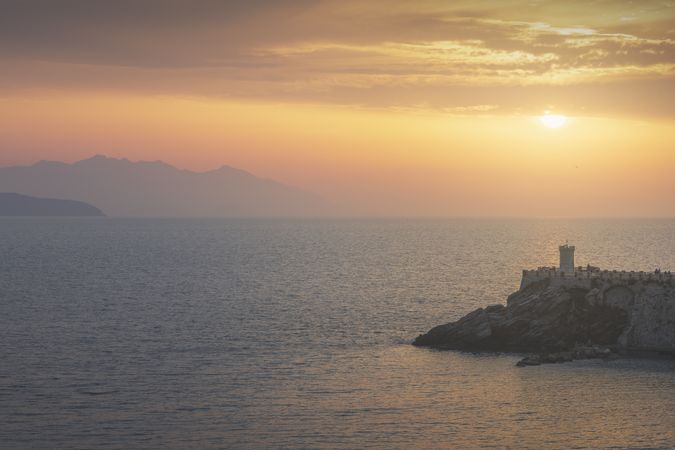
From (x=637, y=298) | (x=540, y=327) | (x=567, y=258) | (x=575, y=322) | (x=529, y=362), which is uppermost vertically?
(x=567, y=258)

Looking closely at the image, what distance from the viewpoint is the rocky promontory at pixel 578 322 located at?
82.3m

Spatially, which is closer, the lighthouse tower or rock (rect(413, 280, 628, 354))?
rock (rect(413, 280, 628, 354))

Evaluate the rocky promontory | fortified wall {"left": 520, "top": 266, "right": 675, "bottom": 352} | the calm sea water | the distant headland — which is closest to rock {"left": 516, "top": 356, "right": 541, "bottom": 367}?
the calm sea water

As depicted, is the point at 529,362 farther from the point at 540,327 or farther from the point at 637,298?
the point at 637,298

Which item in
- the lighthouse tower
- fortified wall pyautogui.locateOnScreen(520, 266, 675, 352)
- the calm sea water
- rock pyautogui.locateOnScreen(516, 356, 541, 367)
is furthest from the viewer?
the lighthouse tower

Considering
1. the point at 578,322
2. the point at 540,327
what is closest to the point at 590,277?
the point at 578,322

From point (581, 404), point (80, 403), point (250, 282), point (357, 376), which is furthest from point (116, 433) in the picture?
point (250, 282)

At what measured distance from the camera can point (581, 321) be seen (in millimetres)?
85375

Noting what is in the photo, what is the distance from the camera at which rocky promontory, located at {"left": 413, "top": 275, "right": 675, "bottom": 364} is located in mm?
82312

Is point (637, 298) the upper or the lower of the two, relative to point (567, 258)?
lower

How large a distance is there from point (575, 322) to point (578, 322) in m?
0.29

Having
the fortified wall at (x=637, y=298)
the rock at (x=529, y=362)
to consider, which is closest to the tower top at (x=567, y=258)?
the fortified wall at (x=637, y=298)

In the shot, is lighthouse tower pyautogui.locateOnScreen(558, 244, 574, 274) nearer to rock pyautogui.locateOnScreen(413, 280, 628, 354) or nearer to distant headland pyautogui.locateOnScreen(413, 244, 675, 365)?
distant headland pyautogui.locateOnScreen(413, 244, 675, 365)

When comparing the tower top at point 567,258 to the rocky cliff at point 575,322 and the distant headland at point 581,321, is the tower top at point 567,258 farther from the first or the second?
the rocky cliff at point 575,322
